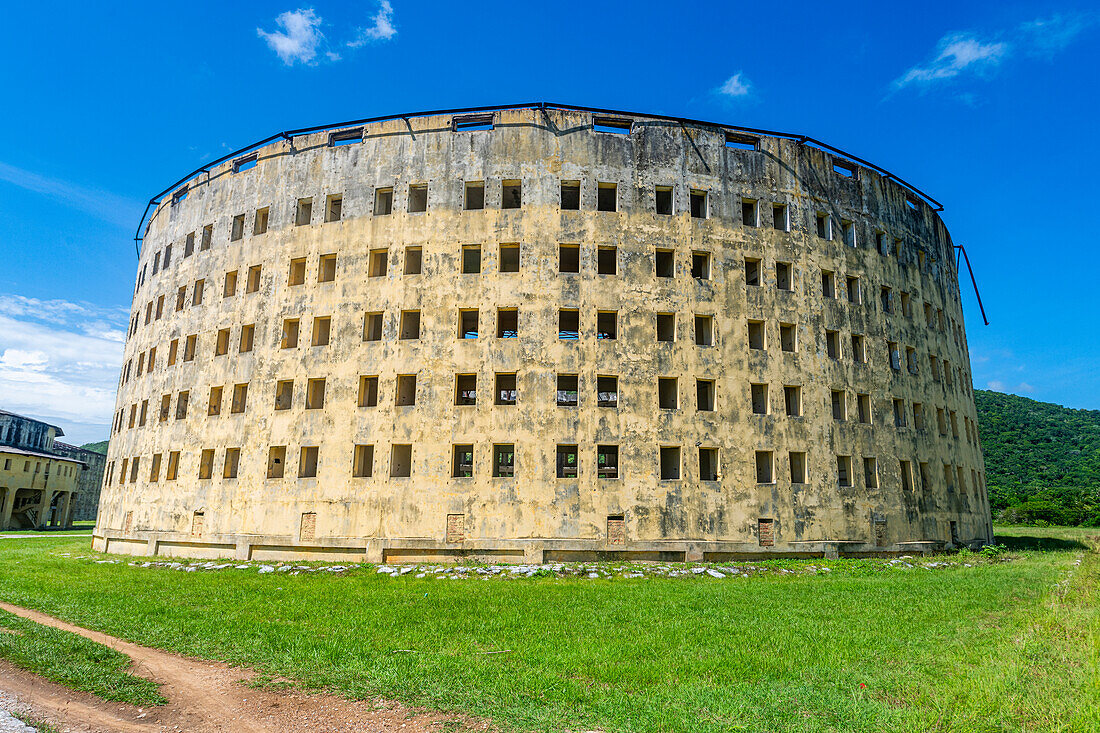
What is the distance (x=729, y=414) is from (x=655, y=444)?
12.2 ft

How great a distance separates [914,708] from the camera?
25.4ft

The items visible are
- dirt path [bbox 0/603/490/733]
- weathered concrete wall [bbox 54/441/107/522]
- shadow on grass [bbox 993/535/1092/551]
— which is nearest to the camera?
dirt path [bbox 0/603/490/733]

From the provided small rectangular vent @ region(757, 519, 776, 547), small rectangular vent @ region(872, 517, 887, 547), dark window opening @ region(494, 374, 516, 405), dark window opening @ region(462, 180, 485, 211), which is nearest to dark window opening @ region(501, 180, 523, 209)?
dark window opening @ region(462, 180, 485, 211)

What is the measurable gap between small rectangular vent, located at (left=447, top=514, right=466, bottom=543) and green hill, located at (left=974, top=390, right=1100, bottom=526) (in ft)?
206

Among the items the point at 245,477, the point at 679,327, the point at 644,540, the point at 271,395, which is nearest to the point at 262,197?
the point at 271,395

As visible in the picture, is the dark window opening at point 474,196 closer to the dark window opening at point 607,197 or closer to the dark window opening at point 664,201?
the dark window opening at point 607,197

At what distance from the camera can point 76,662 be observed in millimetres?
9766

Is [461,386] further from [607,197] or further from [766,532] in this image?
[766,532]

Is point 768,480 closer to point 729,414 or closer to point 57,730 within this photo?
point 729,414

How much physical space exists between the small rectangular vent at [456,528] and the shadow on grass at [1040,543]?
30.1 meters

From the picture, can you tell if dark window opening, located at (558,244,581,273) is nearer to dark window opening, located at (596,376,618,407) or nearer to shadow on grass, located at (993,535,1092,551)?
dark window opening, located at (596,376,618,407)

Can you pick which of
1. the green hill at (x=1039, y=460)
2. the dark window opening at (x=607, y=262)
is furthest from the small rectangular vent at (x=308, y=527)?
the green hill at (x=1039, y=460)

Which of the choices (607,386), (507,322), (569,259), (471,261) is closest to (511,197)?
(471,261)

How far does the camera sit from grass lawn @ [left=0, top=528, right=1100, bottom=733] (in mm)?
7852
